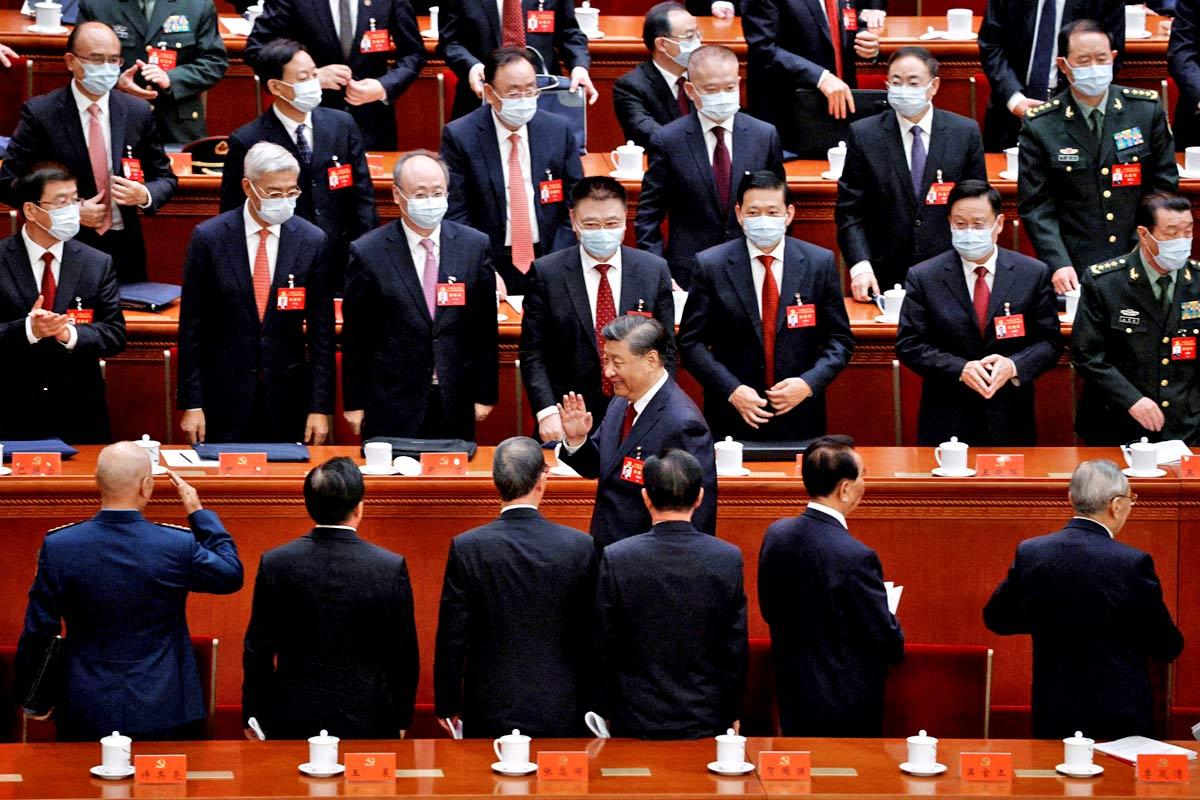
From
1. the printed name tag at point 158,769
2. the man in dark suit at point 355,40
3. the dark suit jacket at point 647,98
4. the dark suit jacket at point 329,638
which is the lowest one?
the printed name tag at point 158,769

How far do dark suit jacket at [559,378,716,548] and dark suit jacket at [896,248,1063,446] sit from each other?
144cm

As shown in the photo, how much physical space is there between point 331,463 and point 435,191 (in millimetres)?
1716

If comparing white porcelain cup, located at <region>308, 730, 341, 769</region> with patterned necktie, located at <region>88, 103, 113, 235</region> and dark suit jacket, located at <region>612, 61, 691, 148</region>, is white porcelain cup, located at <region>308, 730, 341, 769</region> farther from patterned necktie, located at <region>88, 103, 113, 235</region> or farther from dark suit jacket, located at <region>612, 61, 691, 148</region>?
dark suit jacket, located at <region>612, 61, 691, 148</region>

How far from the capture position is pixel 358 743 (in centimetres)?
451

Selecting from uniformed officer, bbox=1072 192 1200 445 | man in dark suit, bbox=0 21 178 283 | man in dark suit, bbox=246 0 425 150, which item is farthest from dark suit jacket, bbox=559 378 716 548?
man in dark suit, bbox=246 0 425 150

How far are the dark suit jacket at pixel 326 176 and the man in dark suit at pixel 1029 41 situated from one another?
8.72 feet

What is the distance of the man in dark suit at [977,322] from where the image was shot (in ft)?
20.5

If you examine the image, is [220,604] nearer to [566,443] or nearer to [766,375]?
[566,443]

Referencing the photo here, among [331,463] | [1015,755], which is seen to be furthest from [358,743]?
[1015,755]

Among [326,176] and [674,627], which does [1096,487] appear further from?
[326,176]

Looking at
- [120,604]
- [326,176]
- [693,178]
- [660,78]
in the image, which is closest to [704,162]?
[693,178]

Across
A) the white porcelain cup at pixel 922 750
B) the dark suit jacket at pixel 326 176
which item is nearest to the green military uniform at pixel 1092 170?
the dark suit jacket at pixel 326 176

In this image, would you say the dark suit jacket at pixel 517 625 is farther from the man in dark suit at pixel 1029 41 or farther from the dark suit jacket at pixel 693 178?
the man in dark suit at pixel 1029 41

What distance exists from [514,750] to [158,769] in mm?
764
